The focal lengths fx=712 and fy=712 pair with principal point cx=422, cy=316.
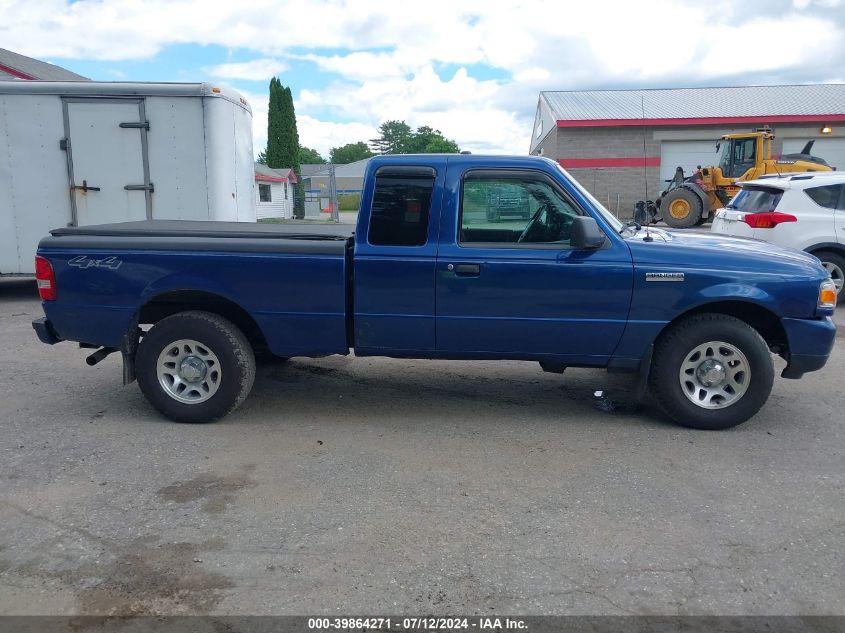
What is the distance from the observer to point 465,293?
5.03 metres

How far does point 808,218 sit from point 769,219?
524 millimetres

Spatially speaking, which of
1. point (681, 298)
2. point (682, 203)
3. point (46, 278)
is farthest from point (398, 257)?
point (682, 203)

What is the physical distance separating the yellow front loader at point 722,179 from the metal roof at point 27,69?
1840cm

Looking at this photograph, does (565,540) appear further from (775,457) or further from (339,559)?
(775,457)

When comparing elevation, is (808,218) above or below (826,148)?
below

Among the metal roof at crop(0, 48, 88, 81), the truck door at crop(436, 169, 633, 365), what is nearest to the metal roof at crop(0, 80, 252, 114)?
the truck door at crop(436, 169, 633, 365)

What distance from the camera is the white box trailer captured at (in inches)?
388

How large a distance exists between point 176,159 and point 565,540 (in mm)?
8382

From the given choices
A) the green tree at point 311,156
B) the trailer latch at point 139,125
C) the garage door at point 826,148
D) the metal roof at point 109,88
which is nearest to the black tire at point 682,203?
the garage door at point 826,148

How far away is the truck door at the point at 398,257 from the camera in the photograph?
504 cm

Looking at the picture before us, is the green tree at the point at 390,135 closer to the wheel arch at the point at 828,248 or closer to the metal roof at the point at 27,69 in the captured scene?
the metal roof at the point at 27,69

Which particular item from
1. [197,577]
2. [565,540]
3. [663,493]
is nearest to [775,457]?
[663,493]

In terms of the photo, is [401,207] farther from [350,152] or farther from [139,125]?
[350,152]

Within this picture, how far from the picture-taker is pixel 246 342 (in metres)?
5.31
